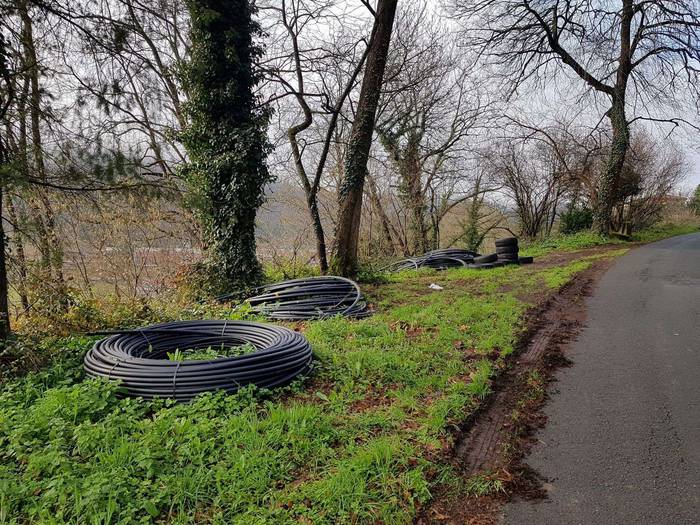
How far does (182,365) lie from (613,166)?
594 inches

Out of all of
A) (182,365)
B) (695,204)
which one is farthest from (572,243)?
(695,204)

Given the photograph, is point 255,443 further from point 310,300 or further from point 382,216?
point 382,216

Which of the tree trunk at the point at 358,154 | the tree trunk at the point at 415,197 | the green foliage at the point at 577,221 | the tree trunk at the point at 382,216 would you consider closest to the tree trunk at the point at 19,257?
the tree trunk at the point at 358,154

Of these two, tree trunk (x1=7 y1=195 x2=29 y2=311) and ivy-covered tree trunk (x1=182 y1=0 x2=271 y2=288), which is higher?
ivy-covered tree trunk (x1=182 y1=0 x2=271 y2=288)

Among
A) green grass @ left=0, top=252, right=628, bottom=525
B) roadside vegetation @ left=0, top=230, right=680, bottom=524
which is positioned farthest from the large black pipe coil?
green grass @ left=0, top=252, right=628, bottom=525

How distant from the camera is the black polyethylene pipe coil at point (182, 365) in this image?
2943 mm

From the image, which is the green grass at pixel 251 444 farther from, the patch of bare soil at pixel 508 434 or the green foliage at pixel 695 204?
the green foliage at pixel 695 204

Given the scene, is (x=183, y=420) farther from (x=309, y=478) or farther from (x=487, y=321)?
(x=487, y=321)

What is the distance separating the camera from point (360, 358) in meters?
3.70

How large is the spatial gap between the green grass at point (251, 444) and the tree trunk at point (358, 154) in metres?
4.02

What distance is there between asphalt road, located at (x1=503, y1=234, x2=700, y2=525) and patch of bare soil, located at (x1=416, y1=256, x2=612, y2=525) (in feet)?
0.27

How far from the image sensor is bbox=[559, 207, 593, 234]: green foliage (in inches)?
637

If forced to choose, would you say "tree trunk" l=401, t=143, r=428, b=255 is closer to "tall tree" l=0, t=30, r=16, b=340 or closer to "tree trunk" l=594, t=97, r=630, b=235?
"tree trunk" l=594, t=97, r=630, b=235

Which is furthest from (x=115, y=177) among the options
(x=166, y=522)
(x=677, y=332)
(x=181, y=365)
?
(x=677, y=332)
